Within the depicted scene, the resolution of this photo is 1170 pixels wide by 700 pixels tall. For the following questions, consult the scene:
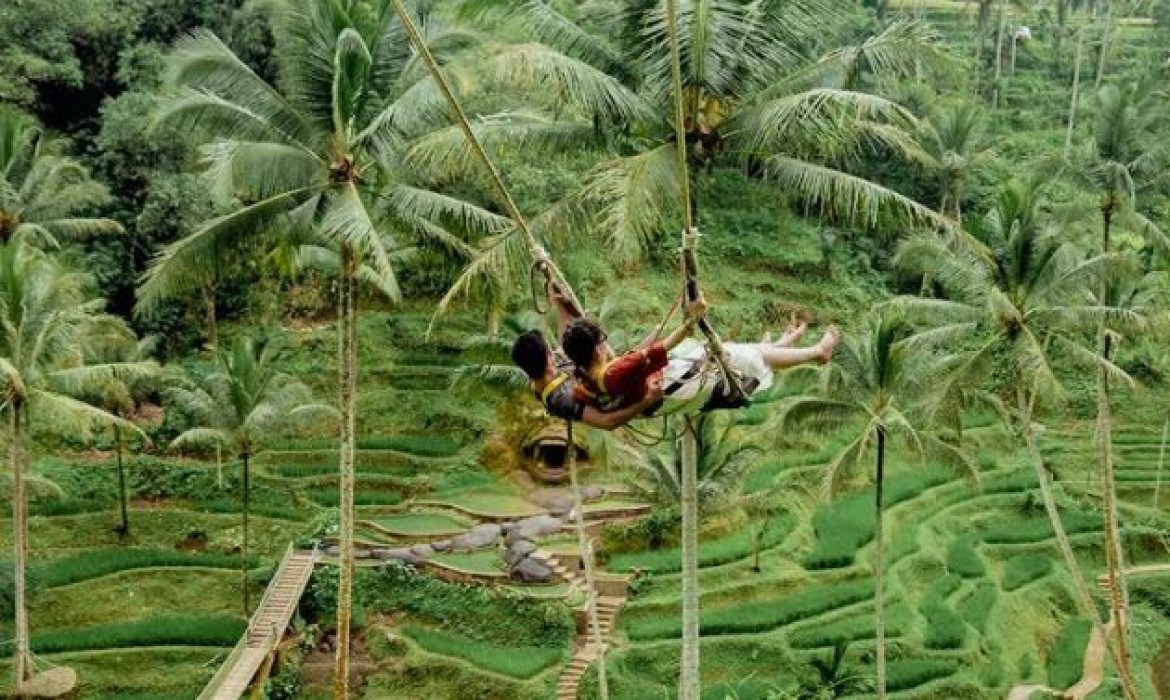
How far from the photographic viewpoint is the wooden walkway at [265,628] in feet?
46.1

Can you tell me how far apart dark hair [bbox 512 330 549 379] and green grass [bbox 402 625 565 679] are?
11169mm

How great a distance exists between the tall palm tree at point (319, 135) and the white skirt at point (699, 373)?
18.3 feet

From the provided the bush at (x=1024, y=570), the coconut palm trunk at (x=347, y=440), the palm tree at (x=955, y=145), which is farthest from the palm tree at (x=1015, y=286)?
the palm tree at (x=955, y=145)

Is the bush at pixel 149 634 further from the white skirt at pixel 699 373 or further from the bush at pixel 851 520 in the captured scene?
the white skirt at pixel 699 373

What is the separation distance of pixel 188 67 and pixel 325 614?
8.73 m

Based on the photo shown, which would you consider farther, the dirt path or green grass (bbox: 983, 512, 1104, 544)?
green grass (bbox: 983, 512, 1104, 544)

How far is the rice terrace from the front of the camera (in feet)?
30.1

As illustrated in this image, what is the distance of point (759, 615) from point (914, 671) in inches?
89.6

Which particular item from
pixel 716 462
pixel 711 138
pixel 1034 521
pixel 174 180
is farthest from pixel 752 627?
pixel 174 180

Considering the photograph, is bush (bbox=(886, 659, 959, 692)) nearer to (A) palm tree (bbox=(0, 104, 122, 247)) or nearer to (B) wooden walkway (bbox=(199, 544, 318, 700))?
(B) wooden walkway (bbox=(199, 544, 318, 700))

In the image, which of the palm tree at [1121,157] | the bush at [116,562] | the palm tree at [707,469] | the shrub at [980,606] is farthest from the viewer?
the shrub at [980,606]

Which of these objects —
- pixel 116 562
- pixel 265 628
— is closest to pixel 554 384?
pixel 265 628

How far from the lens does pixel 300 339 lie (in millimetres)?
23969

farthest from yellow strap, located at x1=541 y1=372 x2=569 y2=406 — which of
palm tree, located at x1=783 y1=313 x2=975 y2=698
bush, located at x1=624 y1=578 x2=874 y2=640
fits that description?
bush, located at x1=624 y1=578 x2=874 y2=640
